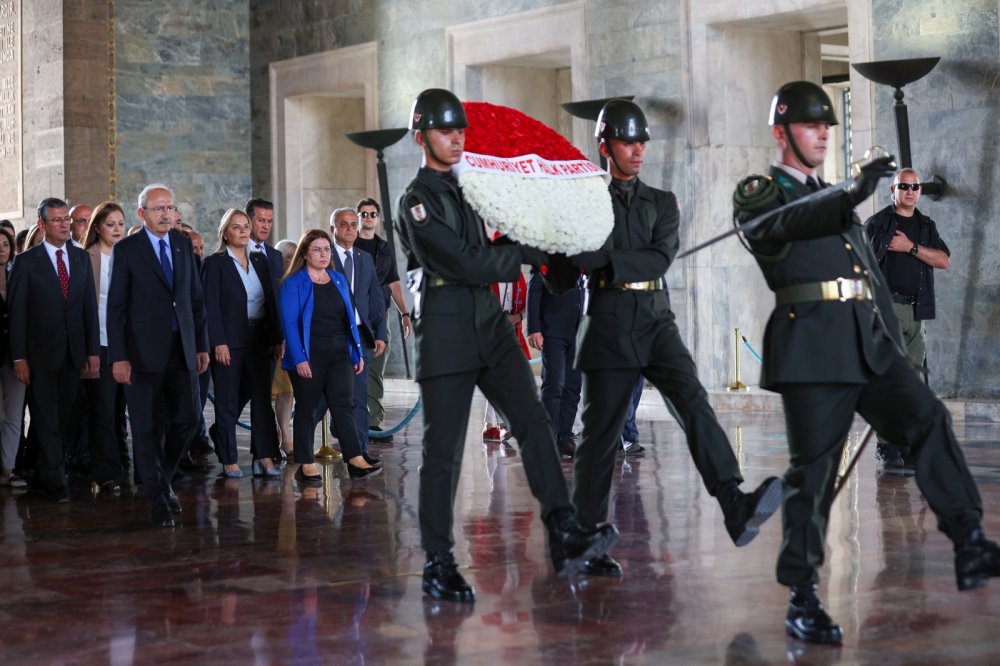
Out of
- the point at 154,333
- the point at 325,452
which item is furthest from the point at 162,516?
the point at 325,452

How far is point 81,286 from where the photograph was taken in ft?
28.0

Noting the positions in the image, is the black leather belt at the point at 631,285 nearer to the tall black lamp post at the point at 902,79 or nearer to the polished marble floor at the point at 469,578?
the polished marble floor at the point at 469,578

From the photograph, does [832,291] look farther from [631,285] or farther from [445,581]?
[445,581]

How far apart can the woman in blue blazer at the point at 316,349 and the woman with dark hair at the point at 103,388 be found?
40.1 inches

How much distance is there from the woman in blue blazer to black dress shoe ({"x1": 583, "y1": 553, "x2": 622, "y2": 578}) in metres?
3.44

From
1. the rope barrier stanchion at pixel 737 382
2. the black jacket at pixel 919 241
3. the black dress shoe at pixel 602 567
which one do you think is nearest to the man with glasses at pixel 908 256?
the black jacket at pixel 919 241

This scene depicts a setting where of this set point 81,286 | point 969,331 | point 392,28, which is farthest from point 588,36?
point 81,286

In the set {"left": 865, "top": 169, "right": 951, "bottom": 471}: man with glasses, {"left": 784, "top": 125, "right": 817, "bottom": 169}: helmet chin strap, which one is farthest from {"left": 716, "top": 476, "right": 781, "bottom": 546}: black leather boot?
{"left": 865, "top": 169, "right": 951, "bottom": 471}: man with glasses

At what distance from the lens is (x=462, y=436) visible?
5.46 meters

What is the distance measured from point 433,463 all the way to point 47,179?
1430cm

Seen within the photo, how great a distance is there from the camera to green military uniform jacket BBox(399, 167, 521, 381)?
5.27 metres

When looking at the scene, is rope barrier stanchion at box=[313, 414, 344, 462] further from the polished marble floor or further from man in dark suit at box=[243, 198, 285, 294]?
the polished marble floor

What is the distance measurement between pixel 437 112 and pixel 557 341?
188 inches

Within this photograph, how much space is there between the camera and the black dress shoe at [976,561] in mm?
4422
